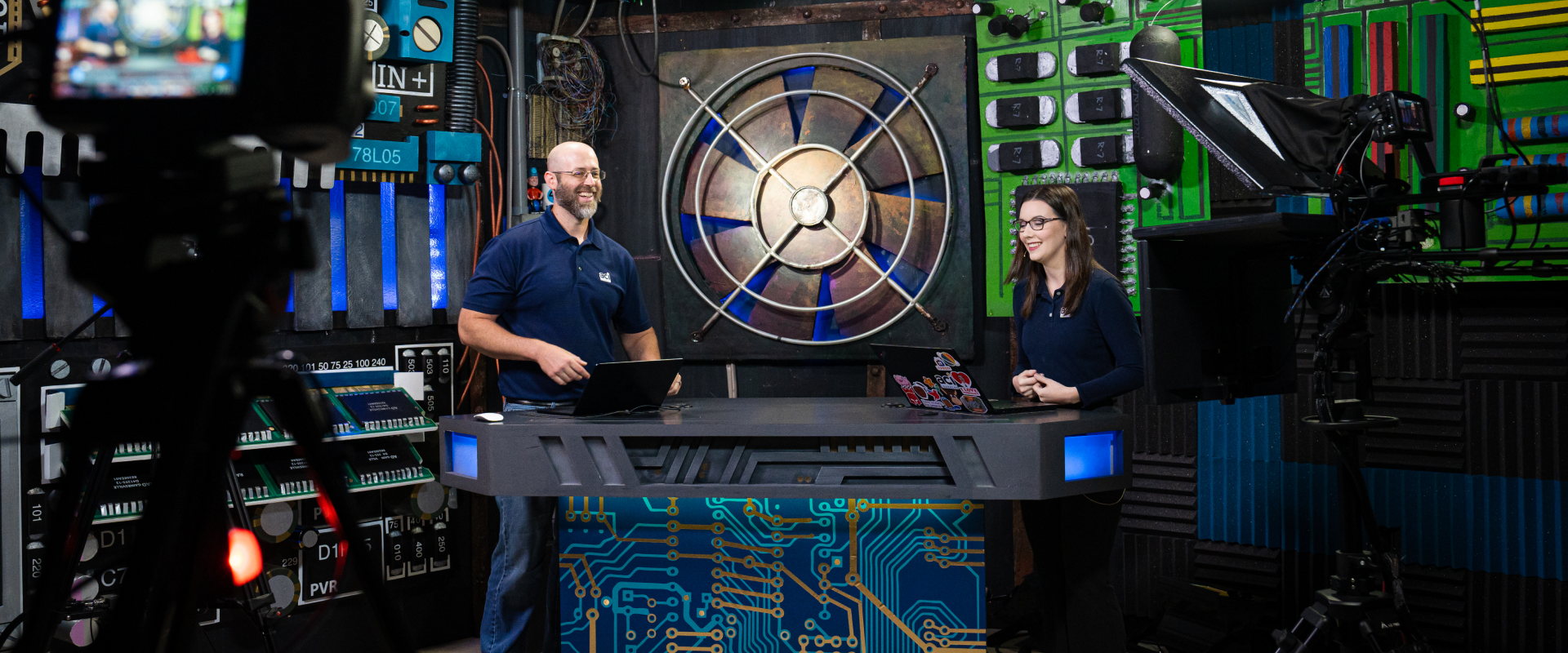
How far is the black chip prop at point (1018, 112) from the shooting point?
4.09 meters

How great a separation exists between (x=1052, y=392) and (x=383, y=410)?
7.70ft

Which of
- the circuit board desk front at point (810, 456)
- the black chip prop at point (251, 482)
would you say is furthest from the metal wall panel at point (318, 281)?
the circuit board desk front at point (810, 456)

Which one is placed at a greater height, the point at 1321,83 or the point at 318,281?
the point at 1321,83

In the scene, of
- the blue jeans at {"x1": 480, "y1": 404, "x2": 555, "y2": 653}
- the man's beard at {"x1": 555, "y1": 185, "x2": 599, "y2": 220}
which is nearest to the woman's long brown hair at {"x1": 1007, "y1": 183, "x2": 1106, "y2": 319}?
the man's beard at {"x1": 555, "y1": 185, "x2": 599, "y2": 220}

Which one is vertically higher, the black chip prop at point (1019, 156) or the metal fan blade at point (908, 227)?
the black chip prop at point (1019, 156)

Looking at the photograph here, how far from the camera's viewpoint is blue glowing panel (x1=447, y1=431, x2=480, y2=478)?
2.70 metres

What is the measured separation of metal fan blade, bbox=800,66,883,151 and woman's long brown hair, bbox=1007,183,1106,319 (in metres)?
1.43

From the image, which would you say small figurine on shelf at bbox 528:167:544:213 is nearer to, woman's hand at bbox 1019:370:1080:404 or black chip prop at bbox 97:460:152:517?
black chip prop at bbox 97:460:152:517

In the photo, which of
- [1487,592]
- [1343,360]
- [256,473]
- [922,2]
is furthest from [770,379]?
[1487,592]

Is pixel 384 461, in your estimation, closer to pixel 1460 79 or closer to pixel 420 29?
pixel 420 29

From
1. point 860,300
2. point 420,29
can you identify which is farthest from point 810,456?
point 420,29

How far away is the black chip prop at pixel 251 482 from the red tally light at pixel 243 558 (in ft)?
0.84

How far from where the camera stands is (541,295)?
3.34 meters

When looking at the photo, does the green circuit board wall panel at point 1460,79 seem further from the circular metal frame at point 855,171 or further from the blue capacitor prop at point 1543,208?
the circular metal frame at point 855,171
